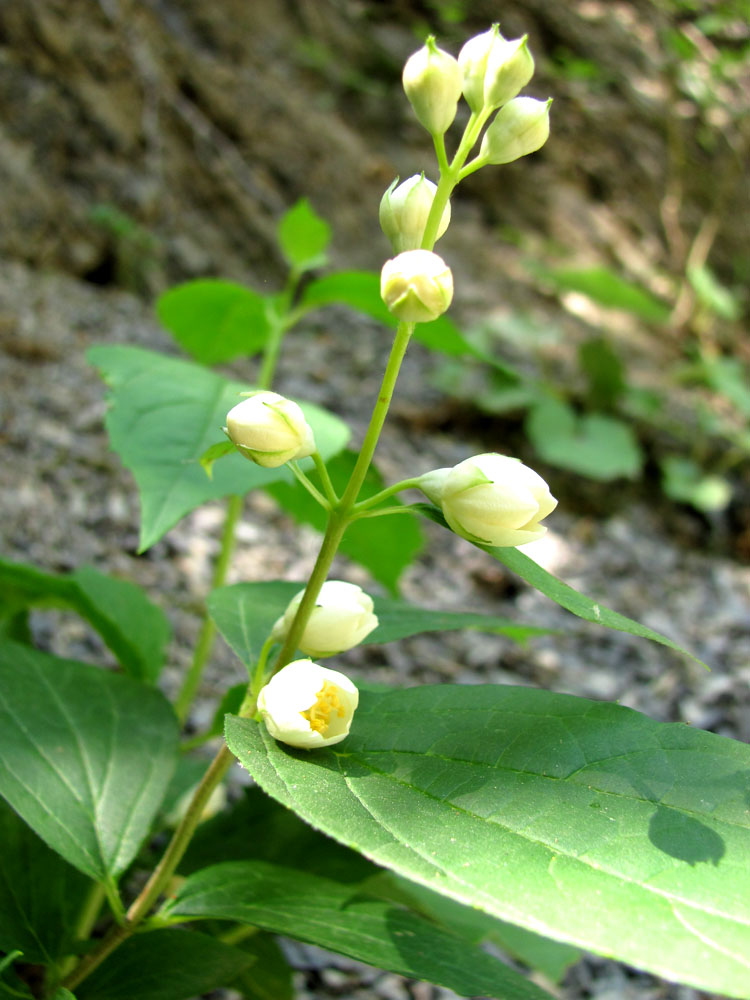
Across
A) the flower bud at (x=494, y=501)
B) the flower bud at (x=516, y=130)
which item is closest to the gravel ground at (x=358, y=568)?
the flower bud at (x=494, y=501)

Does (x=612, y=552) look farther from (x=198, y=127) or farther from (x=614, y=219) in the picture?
(x=614, y=219)

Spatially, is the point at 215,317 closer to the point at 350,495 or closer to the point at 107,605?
the point at 107,605

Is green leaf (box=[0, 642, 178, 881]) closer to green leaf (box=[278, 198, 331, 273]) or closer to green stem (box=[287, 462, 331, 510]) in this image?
green stem (box=[287, 462, 331, 510])

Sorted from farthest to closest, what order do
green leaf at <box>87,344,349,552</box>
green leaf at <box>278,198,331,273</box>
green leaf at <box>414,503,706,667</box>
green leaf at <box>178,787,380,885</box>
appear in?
green leaf at <box>278,198,331,273</box>, green leaf at <box>178,787,380,885</box>, green leaf at <box>87,344,349,552</box>, green leaf at <box>414,503,706,667</box>

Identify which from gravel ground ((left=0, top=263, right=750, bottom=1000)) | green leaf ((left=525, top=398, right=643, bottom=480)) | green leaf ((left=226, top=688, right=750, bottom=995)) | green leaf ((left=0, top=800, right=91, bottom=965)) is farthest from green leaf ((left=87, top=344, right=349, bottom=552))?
green leaf ((left=525, top=398, right=643, bottom=480))

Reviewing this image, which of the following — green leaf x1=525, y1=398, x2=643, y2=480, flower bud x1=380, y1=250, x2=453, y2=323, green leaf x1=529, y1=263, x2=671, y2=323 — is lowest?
green leaf x1=525, y1=398, x2=643, y2=480

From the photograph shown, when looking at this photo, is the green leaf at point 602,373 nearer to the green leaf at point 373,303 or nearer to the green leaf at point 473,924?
the green leaf at point 373,303

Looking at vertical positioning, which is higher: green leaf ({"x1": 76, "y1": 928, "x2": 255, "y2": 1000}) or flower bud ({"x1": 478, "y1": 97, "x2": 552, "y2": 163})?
flower bud ({"x1": 478, "y1": 97, "x2": 552, "y2": 163})
